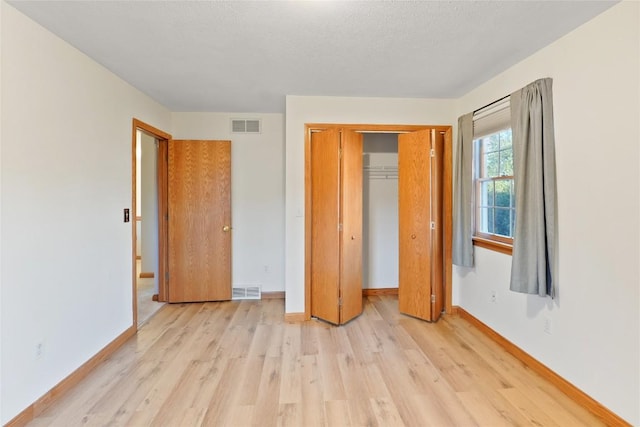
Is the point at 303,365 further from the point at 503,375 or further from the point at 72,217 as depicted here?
the point at 72,217

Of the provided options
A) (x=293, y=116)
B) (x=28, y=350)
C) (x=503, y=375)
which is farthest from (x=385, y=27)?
(x=28, y=350)

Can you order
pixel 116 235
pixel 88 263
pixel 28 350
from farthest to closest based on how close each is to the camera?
1. pixel 116 235
2. pixel 88 263
3. pixel 28 350

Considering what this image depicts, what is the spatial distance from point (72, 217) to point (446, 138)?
11.4ft

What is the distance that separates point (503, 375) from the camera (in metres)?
2.26

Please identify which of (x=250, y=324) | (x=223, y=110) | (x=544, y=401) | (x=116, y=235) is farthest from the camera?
(x=223, y=110)

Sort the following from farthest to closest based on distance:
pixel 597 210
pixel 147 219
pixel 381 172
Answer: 1. pixel 147 219
2. pixel 381 172
3. pixel 597 210

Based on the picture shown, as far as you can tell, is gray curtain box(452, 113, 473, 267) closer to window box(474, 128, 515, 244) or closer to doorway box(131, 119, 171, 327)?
window box(474, 128, 515, 244)

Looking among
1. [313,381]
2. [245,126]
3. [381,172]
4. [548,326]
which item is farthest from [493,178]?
[245,126]

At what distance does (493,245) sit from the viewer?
2.80 meters

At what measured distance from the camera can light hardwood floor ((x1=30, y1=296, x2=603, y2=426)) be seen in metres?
1.83

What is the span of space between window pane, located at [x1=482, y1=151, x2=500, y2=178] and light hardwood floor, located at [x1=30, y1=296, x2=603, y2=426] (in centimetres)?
154

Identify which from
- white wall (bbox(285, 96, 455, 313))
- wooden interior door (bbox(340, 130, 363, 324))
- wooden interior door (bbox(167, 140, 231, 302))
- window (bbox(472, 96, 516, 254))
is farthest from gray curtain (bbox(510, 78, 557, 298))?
wooden interior door (bbox(167, 140, 231, 302))

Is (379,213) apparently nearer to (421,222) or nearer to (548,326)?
(421,222)

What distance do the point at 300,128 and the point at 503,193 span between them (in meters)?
2.05
